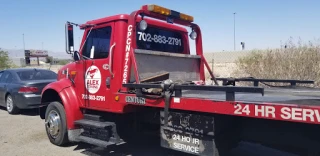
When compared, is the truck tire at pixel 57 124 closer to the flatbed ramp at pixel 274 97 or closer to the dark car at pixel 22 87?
the flatbed ramp at pixel 274 97

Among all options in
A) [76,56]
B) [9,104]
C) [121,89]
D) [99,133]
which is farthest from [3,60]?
[121,89]

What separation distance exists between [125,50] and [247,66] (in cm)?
649

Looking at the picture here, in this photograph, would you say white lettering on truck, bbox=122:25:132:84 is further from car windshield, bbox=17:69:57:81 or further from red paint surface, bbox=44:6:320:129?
car windshield, bbox=17:69:57:81

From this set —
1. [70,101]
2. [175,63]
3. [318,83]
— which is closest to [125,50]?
[175,63]

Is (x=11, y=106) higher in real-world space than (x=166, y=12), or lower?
lower

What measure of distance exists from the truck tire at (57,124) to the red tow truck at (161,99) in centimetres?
2

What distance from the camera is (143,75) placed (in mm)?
4949

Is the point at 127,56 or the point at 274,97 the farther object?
the point at 127,56

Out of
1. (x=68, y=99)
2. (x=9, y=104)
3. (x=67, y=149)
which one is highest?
(x=68, y=99)

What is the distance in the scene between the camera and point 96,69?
5.23 metres

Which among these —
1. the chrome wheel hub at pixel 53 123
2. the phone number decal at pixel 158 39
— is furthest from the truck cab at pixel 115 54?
the chrome wheel hub at pixel 53 123

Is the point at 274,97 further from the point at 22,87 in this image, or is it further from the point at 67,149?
the point at 22,87

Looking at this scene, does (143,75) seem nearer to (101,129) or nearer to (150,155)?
(101,129)

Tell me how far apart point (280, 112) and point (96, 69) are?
330 centimetres
